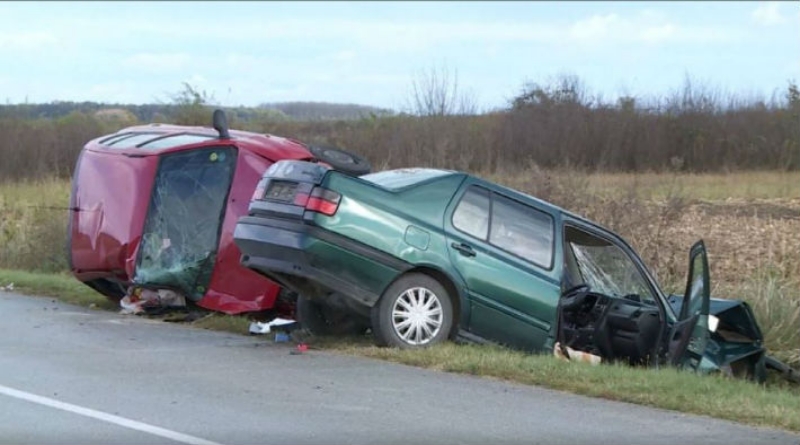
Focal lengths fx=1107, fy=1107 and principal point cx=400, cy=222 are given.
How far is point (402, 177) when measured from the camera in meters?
10.2

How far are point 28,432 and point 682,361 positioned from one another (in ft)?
18.5

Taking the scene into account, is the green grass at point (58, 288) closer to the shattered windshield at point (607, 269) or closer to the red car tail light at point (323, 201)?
the red car tail light at point (323, 201)

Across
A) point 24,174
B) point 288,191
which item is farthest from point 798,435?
point 24,174

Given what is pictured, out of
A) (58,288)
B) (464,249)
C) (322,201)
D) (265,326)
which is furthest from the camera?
(58,288)

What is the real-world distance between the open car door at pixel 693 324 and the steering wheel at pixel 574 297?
0.98 metres

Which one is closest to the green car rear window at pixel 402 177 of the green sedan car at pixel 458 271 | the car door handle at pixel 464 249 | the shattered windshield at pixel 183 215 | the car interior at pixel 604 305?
the green sedan car at pixel 458 271

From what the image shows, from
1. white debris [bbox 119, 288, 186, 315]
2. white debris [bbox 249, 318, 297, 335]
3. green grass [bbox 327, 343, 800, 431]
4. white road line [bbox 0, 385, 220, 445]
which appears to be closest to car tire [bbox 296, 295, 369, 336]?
white debris [bbox 249, 318, 297, 335]

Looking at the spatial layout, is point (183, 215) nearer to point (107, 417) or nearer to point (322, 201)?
point (322, 201)

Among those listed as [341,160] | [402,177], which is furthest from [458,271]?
[341,160]

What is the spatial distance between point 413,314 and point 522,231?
52.6 inches

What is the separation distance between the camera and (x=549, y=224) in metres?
10.2

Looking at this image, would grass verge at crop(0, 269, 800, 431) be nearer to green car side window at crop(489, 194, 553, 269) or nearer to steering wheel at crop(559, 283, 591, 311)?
green car side window at crop(489, 194, 553, 269)

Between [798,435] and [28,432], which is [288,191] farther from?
[798,435]

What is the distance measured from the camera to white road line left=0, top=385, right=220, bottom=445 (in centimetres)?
659
